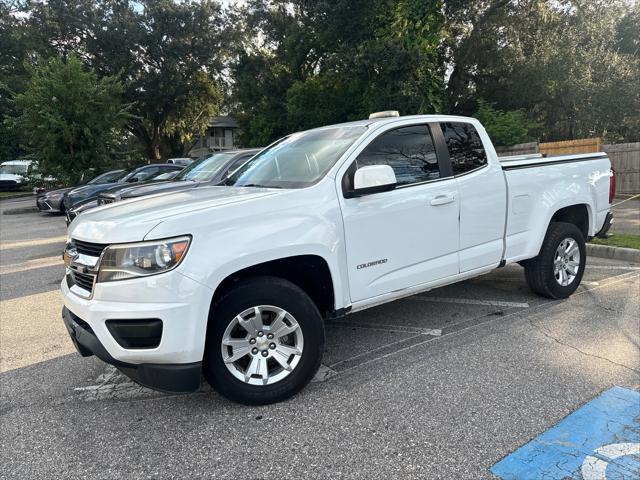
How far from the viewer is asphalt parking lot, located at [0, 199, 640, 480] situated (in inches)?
106

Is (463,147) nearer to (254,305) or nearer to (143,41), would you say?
(254,305)

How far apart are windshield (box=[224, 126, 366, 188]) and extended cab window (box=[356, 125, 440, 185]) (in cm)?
18

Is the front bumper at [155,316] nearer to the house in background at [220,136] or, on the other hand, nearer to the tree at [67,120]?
the tree at [67,120]

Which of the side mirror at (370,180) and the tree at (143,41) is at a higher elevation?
the tree at (143,41)

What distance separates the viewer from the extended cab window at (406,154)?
3877 millimetres

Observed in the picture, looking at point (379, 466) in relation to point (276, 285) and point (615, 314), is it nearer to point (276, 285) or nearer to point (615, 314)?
point (276, 285)

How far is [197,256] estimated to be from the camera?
9.41 feet

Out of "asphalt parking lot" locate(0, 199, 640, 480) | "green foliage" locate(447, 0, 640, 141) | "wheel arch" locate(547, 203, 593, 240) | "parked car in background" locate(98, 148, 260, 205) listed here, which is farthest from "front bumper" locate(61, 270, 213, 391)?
"green foliage" locate(447, 0, 640, 141)

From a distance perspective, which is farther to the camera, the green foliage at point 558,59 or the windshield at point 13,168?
the windshield at point 13,168

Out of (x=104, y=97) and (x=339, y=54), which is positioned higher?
(x=339, y=54)

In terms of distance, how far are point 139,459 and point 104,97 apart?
19.7 metres

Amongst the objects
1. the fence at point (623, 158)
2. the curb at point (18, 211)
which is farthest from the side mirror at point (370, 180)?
the curb at point (18, 211)

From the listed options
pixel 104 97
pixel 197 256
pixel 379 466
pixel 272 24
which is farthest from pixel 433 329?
pixel 272 24

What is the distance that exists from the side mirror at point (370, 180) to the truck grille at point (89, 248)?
1.68 meters
